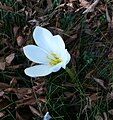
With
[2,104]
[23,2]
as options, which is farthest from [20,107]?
[23,2]

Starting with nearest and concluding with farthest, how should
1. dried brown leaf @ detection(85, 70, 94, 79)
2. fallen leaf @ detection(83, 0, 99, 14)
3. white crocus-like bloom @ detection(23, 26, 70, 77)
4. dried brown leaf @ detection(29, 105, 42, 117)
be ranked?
white crocus-like bloom @ detection(23, 26, 70, 77) → dried brown leaf @ detection(29, 105, 42, 117) → dried brown leaf @ detection(85, 70, 94, 79) → fallen leaf @ detection(83, 0, 99, 14)

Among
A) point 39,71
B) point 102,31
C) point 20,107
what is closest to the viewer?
point 39,71

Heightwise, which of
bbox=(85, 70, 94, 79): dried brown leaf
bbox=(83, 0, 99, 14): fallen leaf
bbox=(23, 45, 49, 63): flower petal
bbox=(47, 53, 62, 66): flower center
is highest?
bbox=(83, 0, 99, 14): fallen leaf

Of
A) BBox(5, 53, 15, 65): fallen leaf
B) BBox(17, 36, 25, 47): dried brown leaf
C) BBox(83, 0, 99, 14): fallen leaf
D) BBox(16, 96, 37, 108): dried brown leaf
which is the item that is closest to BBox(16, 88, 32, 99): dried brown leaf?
BBox(16, 96, 37, 108): dried brown leaf

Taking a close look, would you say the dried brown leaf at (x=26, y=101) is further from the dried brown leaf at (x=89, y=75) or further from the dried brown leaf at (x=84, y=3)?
the dried brown leaf at (x=84, y=3)

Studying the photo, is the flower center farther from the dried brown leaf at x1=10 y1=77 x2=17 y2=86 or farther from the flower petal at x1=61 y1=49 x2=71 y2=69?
the dried brown leaf at x1=10 y1=77 x2=17 y2=86

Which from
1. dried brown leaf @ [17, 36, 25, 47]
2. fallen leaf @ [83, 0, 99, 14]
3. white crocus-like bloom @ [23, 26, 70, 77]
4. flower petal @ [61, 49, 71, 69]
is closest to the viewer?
flower petal @ [61, 49, 71, 69]

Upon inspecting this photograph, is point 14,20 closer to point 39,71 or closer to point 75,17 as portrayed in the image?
point 75,17

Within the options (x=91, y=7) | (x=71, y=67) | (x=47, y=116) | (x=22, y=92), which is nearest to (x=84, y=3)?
(x=91, y=7)

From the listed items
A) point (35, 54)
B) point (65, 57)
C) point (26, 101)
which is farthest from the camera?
point (26, 101)

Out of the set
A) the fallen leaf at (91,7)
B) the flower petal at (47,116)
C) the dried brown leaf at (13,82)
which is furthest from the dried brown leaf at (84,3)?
the flower petal at (47,116)

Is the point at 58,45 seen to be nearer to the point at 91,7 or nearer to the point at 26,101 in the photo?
the point at 26,101
